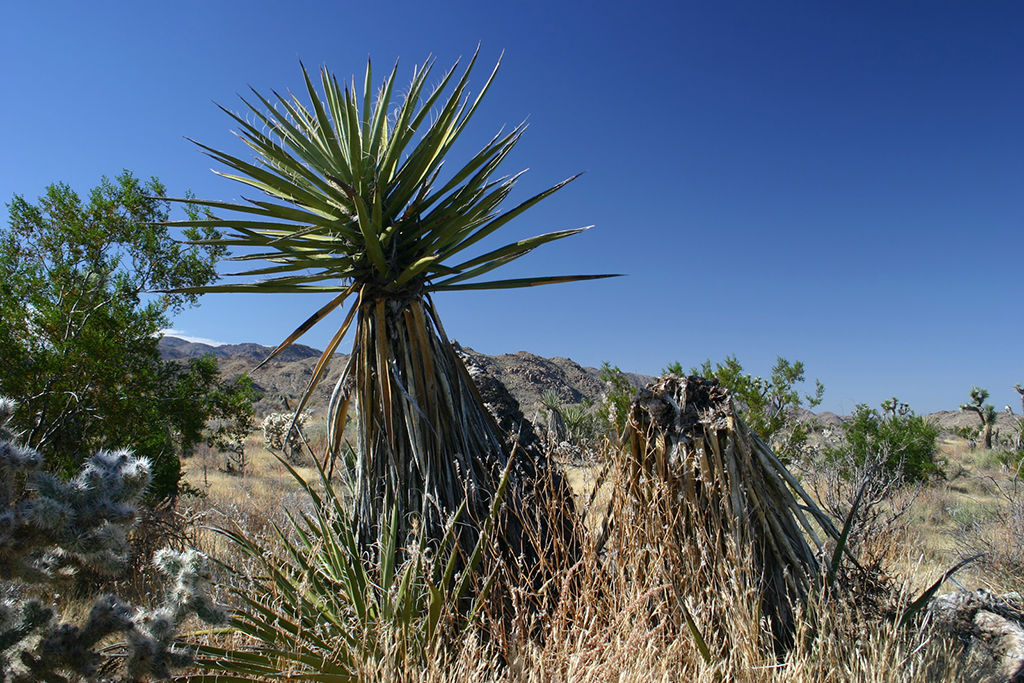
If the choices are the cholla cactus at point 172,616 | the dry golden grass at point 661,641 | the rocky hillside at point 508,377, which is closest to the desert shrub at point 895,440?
the dry golden grass at point 661,641

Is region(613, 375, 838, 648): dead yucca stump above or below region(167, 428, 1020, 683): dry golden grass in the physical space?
above

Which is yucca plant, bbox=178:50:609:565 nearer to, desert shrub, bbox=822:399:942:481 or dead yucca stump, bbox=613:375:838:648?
dead yucca stump, bbox=613:375:838:648

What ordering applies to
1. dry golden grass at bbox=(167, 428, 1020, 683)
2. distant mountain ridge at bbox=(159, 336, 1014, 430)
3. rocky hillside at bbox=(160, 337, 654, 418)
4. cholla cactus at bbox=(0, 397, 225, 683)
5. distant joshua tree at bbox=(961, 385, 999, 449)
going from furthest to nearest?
rocky hillside at bbox=(160, 337, 654, 418) → distant mountain ridge at bbox=(159, 336, 1014, 430) → distant joshua tree at bbox=(961, 385, 999, 449) → dry golden grass at bbox=(167, 428, 1020, 683) → cholla cactus at bbox=(0, 397, 225, 683)

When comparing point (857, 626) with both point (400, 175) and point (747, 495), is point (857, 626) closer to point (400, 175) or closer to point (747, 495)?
point (747, 495)

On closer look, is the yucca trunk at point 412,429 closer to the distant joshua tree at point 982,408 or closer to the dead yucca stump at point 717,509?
the dead yucca stump at point 717,509

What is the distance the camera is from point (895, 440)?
11250 millimetres

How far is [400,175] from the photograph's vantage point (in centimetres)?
388

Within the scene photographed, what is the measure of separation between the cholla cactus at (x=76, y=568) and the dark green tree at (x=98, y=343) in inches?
98.3

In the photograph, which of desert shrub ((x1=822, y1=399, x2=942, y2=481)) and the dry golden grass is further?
desert shrub ((x1=822, y1=399, x2=942, y2=481))

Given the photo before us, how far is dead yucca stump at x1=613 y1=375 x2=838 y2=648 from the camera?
256 centimetres

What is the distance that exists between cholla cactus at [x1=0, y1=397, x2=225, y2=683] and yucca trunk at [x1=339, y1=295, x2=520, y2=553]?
57.0 inches

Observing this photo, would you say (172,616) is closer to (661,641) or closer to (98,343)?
(661,641)

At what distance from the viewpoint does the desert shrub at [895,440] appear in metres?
10.8

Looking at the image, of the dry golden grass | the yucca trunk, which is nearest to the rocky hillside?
the yucca trunk
